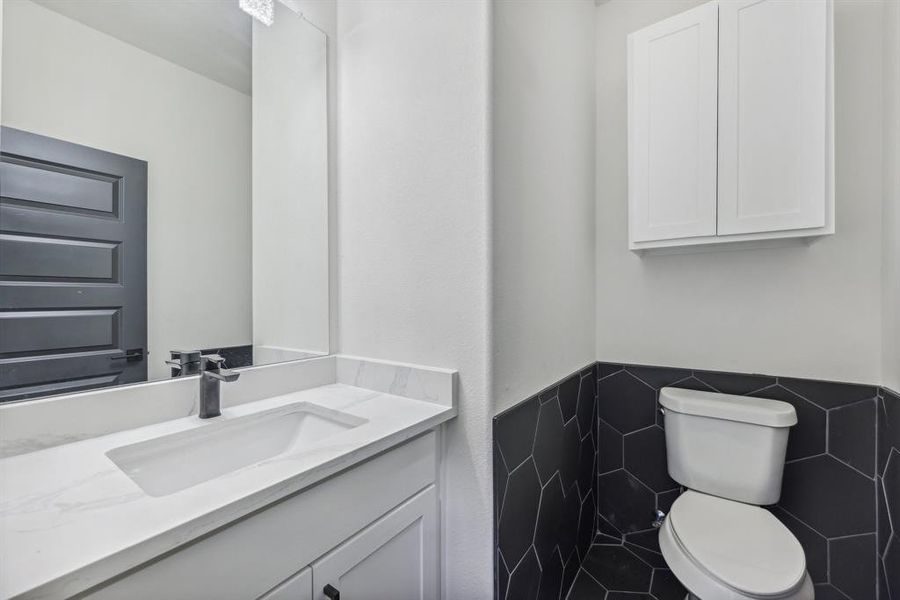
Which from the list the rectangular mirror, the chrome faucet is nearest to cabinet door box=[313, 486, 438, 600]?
the chrome faucet

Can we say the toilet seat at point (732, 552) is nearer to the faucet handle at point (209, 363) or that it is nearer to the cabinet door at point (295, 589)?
the cabinet door at point (295, 589)

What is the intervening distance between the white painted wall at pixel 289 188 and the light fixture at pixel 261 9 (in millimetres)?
17

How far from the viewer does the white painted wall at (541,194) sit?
118 cm

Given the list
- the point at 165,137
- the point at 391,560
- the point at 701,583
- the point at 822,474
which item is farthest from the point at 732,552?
the point at 165,137

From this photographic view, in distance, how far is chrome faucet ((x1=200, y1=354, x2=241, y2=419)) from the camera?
3.42 ft

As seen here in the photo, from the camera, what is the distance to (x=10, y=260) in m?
0.82

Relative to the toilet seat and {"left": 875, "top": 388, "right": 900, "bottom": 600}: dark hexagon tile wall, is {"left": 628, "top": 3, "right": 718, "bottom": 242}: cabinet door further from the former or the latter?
the toilet seat

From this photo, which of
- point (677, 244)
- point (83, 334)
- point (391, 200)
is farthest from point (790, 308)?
point (83, 334)

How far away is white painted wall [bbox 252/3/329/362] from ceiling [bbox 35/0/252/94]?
5 cm

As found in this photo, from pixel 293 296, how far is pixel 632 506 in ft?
5.67

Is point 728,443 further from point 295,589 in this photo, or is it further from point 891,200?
point 295,589

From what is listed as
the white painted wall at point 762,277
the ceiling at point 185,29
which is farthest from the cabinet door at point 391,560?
the ceiling at point 185,29

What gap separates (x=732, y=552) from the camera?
3.80ft

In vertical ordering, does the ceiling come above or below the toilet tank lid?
above
